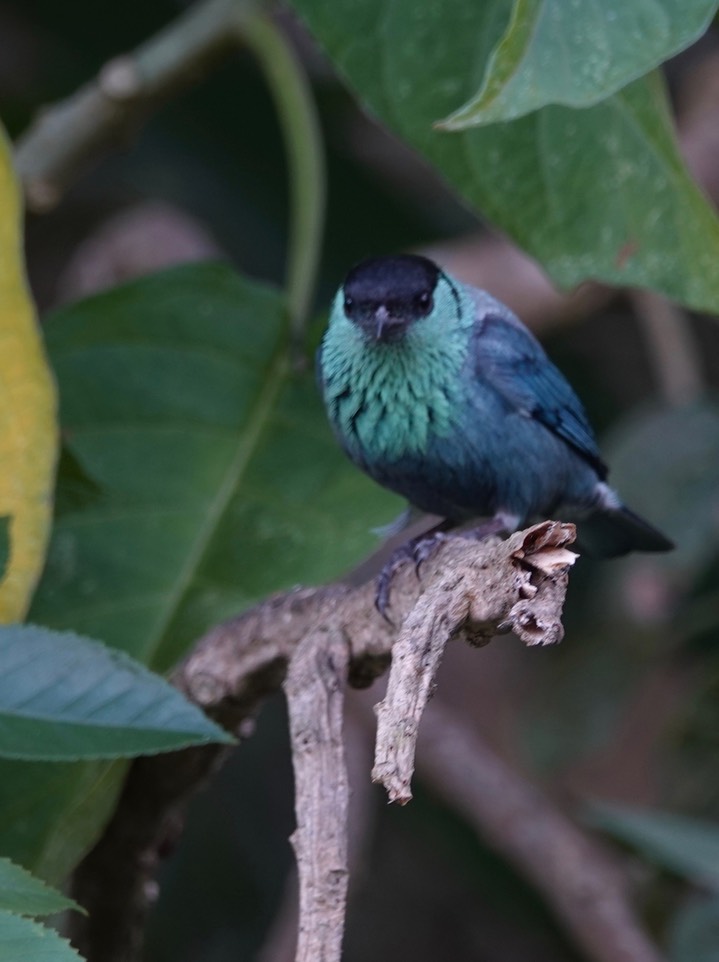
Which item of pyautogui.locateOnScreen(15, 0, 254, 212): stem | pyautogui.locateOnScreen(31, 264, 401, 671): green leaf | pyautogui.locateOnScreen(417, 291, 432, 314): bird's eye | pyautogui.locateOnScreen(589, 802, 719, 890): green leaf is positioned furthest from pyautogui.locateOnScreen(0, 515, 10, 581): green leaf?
pyautogui.locateOnScreen(589, 802, 719, 890): green leaf

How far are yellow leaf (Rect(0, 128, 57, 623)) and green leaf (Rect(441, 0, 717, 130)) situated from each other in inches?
33.2

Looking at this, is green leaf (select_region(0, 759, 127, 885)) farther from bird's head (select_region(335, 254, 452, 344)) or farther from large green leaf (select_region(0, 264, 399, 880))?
bird's head (select_region(335, 254, 452, 344))

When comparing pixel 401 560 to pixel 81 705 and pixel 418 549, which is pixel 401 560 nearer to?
pixel 418 549

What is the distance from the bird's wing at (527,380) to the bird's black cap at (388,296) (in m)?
0.18

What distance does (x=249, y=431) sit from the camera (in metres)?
2.84

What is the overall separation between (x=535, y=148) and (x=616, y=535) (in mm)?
797

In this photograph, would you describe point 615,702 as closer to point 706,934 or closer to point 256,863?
point 706,934

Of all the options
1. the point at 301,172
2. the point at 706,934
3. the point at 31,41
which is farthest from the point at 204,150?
the point at 706,934

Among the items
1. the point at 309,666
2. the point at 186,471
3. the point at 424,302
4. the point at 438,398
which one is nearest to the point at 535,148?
the point at 424,302

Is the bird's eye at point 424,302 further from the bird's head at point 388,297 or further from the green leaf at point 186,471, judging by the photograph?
the green leaf at point 186,471

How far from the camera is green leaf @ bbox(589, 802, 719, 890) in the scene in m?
2.79

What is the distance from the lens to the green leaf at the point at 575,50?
174 centimetres

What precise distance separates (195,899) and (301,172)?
2127 millimetres

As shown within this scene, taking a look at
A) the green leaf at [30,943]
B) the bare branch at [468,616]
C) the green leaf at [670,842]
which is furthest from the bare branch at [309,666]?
the green leaf at [670,842]
